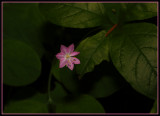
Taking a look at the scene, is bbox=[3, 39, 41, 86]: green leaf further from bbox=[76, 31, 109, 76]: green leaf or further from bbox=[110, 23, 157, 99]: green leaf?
bbox=[110, 23, 157, 99]: green leaf

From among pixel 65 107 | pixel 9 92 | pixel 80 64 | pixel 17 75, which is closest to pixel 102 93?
pixel 65 107

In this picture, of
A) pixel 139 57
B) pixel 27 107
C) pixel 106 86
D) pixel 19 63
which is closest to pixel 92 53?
pixel 139 57

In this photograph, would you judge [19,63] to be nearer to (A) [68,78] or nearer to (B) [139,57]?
(A) [68,78]

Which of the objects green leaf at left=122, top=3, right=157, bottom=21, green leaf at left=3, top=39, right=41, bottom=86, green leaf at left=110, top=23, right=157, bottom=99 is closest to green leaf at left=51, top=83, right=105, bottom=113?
green leaf at left=3, top=39, right=41, bottom=86

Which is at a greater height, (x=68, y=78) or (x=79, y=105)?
(x=68, y=78)

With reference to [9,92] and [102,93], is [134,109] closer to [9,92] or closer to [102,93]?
[102,93]
